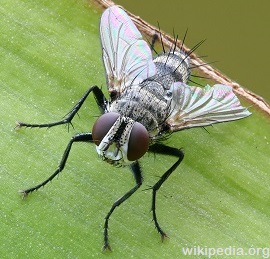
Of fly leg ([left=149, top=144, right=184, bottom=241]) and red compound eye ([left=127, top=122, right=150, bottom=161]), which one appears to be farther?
fly leg ([left=149, top=144, right=184, bottom=241])

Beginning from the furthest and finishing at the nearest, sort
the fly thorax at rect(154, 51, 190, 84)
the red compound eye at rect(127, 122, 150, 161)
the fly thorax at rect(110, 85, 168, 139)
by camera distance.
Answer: the fly thorax at rect(154, 51, 190, 84), the fly thorax at rect(110, 85, 168, 139), the red compound eye at rect(127, 122, 150, 161)

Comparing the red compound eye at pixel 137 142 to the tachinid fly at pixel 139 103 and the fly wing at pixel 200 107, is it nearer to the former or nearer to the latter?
the tachinid fly at pixel 139 103

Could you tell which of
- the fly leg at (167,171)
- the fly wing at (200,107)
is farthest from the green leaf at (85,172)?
the fly wing at (200,107)

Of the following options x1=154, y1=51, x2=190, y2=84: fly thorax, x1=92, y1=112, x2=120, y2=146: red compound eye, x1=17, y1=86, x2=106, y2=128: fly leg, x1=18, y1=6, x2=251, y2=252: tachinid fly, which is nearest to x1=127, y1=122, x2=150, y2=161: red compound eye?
x1=18, y1=6, x2=251, y2=252: tachinid fly

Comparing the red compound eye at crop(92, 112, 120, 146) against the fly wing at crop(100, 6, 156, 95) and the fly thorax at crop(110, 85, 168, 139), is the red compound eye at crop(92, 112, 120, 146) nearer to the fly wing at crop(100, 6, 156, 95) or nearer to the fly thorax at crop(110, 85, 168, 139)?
the fly thorax at crop(110, 85, 168, 139)

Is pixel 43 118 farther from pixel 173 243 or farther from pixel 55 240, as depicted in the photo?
pixel 173 243

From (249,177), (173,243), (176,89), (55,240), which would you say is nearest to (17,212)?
(55,240)
